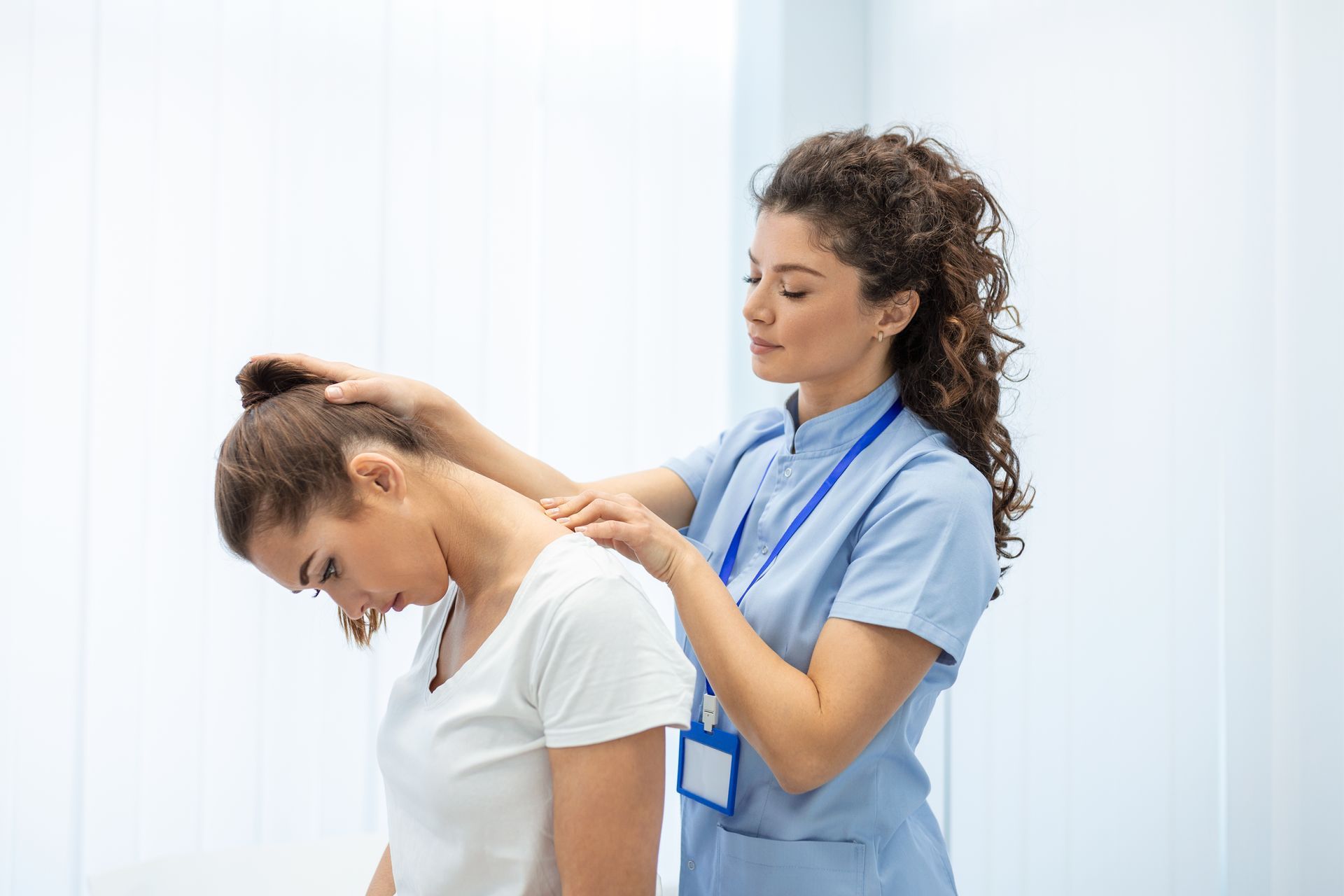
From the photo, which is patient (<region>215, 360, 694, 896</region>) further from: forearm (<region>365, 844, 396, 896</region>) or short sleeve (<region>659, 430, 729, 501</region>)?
short sleeve (<region>659, 430, 729, 501</region>)

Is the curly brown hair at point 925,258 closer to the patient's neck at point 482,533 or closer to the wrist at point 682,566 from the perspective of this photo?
the wrist at point 682,566

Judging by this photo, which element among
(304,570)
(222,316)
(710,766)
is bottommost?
(710,766)

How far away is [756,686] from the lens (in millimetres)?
1197

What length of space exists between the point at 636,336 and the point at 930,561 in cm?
186

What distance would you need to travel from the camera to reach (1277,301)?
1852 mm

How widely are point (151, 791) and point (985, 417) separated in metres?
2.20

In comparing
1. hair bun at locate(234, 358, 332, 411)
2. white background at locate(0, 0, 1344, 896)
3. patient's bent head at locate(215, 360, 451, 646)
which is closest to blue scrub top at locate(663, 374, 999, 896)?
patient's bent head at locate(215, 360, 451, 646)

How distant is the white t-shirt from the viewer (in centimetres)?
108

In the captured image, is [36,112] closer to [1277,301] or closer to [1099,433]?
[1099,433]

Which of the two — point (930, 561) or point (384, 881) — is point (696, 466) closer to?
point (930, 561)

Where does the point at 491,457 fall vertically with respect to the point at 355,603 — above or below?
above

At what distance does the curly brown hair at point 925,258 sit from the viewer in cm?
136

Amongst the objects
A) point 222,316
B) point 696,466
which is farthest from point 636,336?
point 696,466

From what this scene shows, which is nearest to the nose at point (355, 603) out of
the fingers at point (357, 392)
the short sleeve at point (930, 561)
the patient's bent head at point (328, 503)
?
the patient's bent head at point (328, 503)
